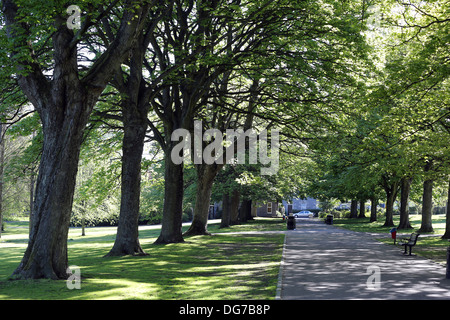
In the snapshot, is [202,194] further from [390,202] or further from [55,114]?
[390,202]

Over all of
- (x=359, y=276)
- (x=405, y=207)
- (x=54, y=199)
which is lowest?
(x=359, y=276)

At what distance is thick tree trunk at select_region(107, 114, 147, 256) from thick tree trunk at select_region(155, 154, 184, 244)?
459 centimetres

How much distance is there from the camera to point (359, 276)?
1234cm

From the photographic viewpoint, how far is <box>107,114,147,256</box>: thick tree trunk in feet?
57.8

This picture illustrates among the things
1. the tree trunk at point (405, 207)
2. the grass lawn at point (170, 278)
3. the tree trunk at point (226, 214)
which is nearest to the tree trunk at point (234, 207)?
the tree trunk at point (226, 214)

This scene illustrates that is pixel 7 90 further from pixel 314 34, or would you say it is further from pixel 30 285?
pixel 314 34

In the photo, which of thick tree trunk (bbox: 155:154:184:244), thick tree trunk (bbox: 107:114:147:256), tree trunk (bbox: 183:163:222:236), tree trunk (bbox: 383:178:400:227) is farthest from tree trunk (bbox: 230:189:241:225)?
thick tree trunk (bbox: 107:114:147:256)

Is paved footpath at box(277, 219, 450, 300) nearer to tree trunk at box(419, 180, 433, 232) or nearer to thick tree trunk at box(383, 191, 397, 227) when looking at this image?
tree trunk at box(419, 180, 433, 232)

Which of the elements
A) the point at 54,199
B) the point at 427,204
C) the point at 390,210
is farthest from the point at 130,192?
the point at 390,210

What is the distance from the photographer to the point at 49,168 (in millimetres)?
11508

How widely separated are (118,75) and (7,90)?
3767 millimetres

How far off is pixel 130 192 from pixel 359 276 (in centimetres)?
893

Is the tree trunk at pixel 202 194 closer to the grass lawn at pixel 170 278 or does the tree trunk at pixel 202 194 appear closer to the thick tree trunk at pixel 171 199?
the thick tree trunk at pixel 171 199
